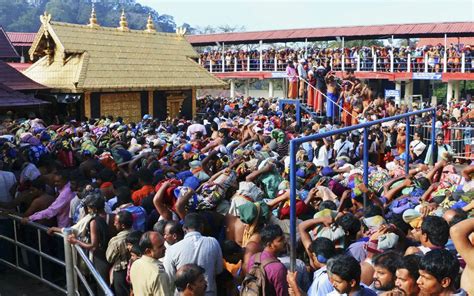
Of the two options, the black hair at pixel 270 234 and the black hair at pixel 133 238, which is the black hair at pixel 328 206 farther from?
the black hair at pixel 133 238

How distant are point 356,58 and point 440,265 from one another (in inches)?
1005

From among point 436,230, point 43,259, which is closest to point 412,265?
point 436,230

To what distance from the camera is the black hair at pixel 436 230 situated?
4227mm

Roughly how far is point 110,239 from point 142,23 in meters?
123

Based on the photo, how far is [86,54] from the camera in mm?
17234

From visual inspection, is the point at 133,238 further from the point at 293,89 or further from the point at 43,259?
the point at 293,89

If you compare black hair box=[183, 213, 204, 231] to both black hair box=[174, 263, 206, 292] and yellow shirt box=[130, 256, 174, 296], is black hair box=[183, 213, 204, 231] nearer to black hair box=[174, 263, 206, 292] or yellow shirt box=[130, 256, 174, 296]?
yellow shirt box=[130, 256, 174, 296]

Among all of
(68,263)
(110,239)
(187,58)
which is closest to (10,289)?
(68,263)

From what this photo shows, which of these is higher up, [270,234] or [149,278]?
[270,234]

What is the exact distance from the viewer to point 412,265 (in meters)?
3.54

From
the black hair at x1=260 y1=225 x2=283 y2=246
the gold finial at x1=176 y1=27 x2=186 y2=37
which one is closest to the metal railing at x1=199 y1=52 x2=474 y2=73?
the gold finial at x1=176 y1=27 x2=186 y2=37

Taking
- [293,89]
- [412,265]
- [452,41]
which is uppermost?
[452,41]

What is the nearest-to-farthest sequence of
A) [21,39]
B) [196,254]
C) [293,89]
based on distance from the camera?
[196,254]
[293,89]
[21,39]

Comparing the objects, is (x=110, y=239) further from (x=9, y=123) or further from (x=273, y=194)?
(x=9, y=123)
